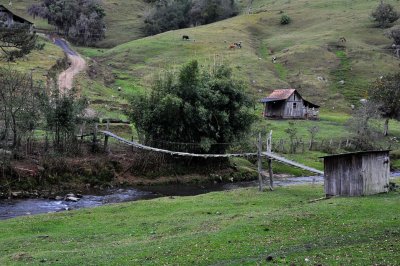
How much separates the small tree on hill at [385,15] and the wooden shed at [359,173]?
380 ft

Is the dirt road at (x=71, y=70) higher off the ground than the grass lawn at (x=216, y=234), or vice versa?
the dirt road at (x=71, y=70)

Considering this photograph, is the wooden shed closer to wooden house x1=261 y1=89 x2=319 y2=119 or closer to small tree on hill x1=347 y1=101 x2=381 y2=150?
small tree on hill x1=347 y1=101 x2=381 y2=150

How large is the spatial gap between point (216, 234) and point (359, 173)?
11860mm

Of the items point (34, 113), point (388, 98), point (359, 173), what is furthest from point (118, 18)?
point (359, 173)

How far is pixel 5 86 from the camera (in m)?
47.6

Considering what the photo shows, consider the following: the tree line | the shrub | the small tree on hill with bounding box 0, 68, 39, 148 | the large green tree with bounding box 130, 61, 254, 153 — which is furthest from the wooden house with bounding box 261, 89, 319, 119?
the shrub

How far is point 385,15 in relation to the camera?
134 metres

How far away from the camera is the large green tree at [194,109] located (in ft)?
170

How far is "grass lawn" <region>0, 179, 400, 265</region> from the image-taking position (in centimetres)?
1742

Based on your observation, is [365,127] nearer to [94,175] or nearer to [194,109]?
[194,109]

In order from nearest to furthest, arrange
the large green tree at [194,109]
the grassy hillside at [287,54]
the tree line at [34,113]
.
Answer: the tree line at [34,113]
the large green tree at [194,109]
the grassy hillside at [287,54]

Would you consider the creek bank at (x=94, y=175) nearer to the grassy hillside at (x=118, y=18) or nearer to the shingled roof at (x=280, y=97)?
the shingled roof at (x=280, y=97)

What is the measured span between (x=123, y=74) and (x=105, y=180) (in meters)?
54.3

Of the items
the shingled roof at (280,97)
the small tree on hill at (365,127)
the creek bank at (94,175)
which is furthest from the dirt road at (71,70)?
the small tree on hill at (365,127)
